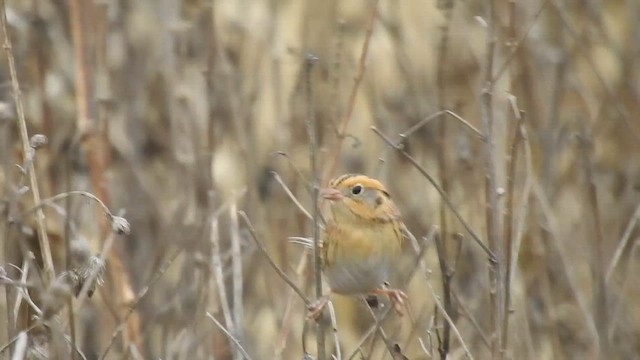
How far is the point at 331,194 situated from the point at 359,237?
96 mm

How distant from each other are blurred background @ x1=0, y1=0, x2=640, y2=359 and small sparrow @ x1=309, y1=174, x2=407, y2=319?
0.07 metres

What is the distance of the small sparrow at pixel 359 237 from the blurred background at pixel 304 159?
0.07m

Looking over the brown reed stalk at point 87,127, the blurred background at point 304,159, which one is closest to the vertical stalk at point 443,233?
the blurred background at point 304,159

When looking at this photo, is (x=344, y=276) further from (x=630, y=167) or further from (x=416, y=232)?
(x=630, y=167)

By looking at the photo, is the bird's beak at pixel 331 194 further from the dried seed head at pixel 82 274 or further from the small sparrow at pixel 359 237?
the dried seed head at pixel 82 274

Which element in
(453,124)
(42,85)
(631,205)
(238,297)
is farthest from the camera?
(453,124)

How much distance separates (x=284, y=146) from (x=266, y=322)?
1308mm

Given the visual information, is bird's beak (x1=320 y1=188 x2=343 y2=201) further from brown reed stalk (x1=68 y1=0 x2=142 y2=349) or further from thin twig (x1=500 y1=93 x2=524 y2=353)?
brown reed stalk (x1=68 y1=0 x2=142 y2=349)

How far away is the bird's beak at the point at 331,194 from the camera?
1.94m

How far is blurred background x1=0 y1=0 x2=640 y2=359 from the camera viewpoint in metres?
2.31

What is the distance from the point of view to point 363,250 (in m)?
1.96

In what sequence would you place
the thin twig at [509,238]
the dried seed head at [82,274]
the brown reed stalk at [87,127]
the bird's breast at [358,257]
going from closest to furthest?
the dried seed head at [82,274]
the thin twig at [509,238]
the bird's breast at [358,257]
the brown reed stalk at [87,127]

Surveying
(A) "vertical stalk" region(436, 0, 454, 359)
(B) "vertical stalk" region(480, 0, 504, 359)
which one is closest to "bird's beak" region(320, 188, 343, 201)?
(A) "vertical stalk" region(436, 0, 454, 359)

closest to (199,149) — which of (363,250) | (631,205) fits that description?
(363,250)
